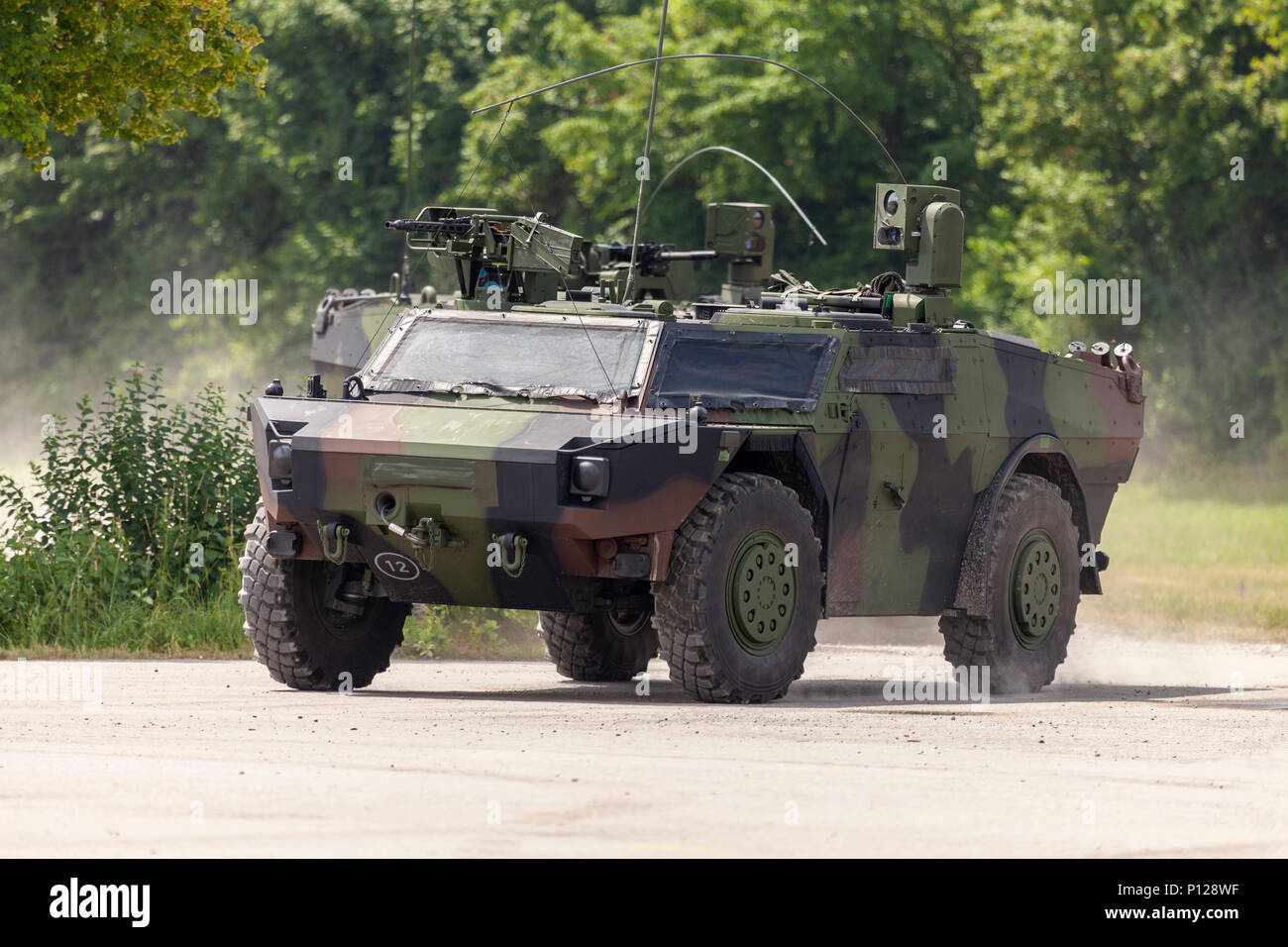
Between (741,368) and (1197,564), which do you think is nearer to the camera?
(741,368)

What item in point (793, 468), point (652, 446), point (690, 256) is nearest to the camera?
point (652, 446)

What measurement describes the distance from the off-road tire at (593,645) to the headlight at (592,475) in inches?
136

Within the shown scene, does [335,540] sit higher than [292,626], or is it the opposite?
[335,540]

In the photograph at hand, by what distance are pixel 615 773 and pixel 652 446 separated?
2567 mm

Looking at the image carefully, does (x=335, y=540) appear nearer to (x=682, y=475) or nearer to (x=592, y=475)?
(x=592, y=475)

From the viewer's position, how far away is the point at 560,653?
15078 mm

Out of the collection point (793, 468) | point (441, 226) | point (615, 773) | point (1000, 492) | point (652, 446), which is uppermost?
point (441, 226)

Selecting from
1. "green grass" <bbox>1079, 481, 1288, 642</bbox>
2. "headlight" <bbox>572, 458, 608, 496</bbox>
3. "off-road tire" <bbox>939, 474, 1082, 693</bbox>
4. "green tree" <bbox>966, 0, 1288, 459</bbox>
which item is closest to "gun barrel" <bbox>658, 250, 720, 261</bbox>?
"off-road tire" <bbox>939, 474, 1082, 693</bbox>

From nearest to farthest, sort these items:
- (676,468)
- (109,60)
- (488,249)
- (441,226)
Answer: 1. (676,468)
2. (441,226)
3. (488,249)
4. (109,60)

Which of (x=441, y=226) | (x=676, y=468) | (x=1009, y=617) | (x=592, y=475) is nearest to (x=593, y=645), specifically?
(x=1009, y=617)

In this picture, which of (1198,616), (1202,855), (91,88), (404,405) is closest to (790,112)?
(1198,616)

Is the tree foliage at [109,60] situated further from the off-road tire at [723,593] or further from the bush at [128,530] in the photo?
the off-road tire at [723,593]

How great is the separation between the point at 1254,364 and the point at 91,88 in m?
22.4

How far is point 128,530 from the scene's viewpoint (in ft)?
55.1
